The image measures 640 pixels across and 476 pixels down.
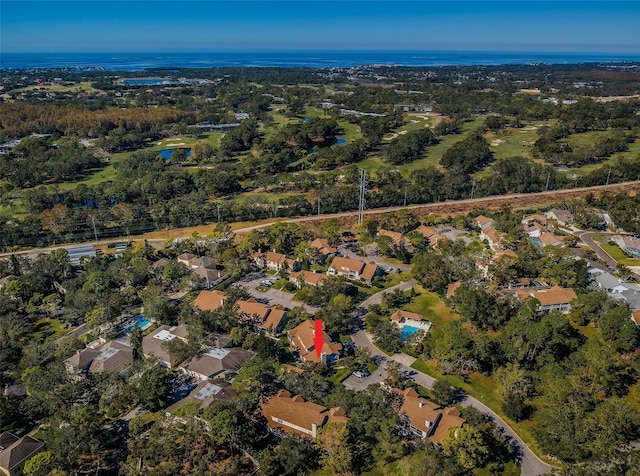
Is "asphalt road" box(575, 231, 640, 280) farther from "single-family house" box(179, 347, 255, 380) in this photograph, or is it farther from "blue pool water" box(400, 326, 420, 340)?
"single-family house" box(179, 347, 255, 380)

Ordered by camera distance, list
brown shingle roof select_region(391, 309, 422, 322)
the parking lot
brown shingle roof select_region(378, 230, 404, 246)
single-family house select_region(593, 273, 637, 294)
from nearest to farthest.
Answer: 1. the parking lot
2. brown shingle roof select_region(391, 309, 422, 322)
3. single-family house select_region(593, 273, 637, 294)
4. brown shingle roof select_region(378, 230, 404, 246)

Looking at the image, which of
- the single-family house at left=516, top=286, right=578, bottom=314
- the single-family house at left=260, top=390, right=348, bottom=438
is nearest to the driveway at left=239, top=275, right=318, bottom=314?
the single-family house at left=260, top=390, right=348, bottom=438

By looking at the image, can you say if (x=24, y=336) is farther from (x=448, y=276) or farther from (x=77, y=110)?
(x=77, y=110)

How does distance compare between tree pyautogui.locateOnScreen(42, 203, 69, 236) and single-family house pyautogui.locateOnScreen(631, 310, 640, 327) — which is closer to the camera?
single-family house pyautogui.locateOnScreen(631, 310, 640, 327)

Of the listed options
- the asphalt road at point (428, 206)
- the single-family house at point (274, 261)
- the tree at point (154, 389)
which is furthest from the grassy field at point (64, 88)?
the tree at point (154, 389)

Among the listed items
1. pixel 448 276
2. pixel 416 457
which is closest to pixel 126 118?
pixel 448 276

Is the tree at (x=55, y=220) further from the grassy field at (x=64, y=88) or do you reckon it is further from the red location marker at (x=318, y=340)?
the grassy field at (x=64, y=88)

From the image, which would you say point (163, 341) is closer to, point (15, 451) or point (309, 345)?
point (309, 345)

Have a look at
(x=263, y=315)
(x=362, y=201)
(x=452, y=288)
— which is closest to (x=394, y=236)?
(x=362, y=201)
